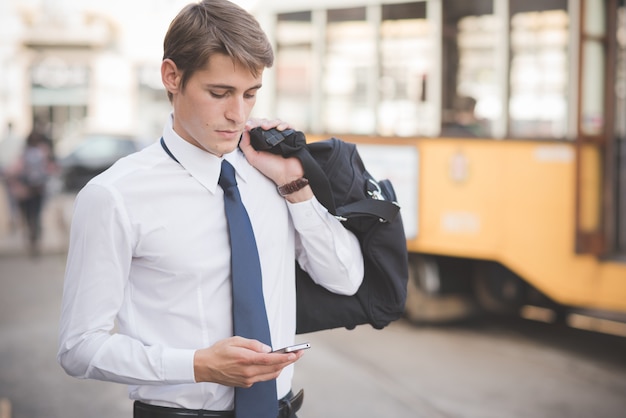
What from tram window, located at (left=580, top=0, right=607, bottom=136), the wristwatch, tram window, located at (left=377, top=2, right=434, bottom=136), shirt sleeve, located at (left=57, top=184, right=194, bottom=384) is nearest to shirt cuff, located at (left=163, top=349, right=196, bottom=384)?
shirt sleeve, located at (left=57, top=184, right=194, bottom=384)

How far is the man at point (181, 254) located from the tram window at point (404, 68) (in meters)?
5.52

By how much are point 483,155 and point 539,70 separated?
790mm

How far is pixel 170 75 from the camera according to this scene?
1762 mm

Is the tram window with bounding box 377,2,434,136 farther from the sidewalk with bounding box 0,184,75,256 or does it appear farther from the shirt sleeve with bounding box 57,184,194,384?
the sidewalk with bounding box 0,184,75,256

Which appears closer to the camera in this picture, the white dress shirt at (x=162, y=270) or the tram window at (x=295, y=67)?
the white dress shirt at (x=162, y=270)

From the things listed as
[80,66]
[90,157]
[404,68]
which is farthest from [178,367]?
[80,66]

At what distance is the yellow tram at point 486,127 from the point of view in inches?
244

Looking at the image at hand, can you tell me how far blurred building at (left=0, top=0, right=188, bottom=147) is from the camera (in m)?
31.6

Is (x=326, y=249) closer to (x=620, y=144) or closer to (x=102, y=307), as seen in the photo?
(x=102, y=307)

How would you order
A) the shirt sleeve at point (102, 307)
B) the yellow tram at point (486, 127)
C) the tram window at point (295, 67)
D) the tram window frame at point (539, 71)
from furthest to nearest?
the tram window at point (295, 67), the tram window frame at point (539, 71), the yellow tram at point (486, 127), the shirt sleeve at point (102, 307)

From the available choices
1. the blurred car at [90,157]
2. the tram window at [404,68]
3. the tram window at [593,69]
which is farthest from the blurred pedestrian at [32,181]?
the blurred car at [90,157]

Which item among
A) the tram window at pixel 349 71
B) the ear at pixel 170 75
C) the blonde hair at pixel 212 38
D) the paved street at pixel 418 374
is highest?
the tram window at pixel 349 71

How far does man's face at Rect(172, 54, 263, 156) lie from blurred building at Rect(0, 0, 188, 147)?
99.9 ft

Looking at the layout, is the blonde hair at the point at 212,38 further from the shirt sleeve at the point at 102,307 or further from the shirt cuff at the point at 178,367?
the shirt cuff at the point at 178,367
